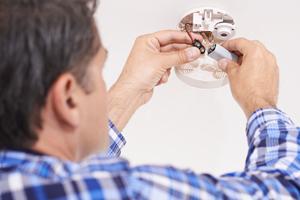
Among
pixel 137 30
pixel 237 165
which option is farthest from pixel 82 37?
pixel 237 165

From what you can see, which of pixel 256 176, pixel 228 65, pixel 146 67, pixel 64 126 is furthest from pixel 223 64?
pixel 64 126

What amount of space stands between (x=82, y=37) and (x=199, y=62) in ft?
1.20

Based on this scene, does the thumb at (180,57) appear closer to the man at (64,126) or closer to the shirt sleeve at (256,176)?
the shirt sleeve at (256,176)

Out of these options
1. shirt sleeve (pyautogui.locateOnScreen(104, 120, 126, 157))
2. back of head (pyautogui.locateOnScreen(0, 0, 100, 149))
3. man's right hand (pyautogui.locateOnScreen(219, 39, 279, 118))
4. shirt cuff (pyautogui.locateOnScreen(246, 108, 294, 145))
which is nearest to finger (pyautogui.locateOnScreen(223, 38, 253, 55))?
man's right hand (pyautogui.locateOnScreen(219, 39, 279, 118))

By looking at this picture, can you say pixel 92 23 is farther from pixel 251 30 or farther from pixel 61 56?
pixel 251 30

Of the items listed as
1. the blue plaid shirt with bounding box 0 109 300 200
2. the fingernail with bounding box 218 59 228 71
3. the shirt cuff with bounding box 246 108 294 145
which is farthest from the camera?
the fingernail with bounding box 218 59 228 71

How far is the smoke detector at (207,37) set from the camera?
84cm

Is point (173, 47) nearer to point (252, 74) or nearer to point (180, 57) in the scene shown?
point (180, 57)

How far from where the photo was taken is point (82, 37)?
56 cm

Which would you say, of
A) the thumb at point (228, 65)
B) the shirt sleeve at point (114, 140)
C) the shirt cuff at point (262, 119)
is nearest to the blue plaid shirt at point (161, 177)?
the shirt cuff at point (262, 119)

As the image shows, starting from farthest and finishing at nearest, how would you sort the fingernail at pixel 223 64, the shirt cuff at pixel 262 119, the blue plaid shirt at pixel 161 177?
1. the fingernail at pixel 223 64
2. the shirt cuff at pixel 262 119
3. the blue plaid shirt at pixel 161 177

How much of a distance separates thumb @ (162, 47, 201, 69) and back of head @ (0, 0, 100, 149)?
1.02ft

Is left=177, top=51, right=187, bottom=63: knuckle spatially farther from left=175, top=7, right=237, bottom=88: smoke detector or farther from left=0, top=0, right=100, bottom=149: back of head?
left=0, top=0, right=100, bottom=149: back of head

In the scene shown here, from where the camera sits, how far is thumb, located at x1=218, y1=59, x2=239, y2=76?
2.79 ft
